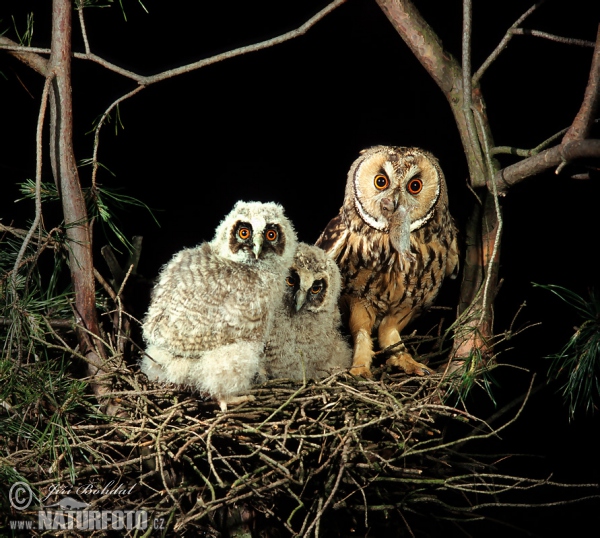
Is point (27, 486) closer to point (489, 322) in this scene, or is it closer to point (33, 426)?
point (33, 426)

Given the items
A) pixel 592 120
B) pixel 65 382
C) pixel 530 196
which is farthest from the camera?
pixel 530 196

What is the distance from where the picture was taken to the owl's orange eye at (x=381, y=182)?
2.09 metres

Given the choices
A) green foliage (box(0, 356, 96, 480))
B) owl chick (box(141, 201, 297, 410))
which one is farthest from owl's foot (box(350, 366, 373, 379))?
green foliage (box(0, 356, 96, 480))

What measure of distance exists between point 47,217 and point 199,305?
77cm

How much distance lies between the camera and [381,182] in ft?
6.88

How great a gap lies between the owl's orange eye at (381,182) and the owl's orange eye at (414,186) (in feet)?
0.19

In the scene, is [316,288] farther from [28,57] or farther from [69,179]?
[28,57]

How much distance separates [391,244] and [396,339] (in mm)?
310

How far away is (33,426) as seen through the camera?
169 centimetres

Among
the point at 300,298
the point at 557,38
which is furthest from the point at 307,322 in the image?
the point at 557,38

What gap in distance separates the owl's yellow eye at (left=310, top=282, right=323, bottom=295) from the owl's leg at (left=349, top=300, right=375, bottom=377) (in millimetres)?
223

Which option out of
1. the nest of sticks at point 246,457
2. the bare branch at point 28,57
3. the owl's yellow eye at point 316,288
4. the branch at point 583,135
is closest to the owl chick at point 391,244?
the owl's yellow eye at point 316,288

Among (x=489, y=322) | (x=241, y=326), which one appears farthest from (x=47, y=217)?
(x=489, y=322)

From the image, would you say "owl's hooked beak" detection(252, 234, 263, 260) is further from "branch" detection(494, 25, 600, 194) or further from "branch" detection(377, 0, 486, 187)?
"branch" detection(494, 25, 600, 194)
